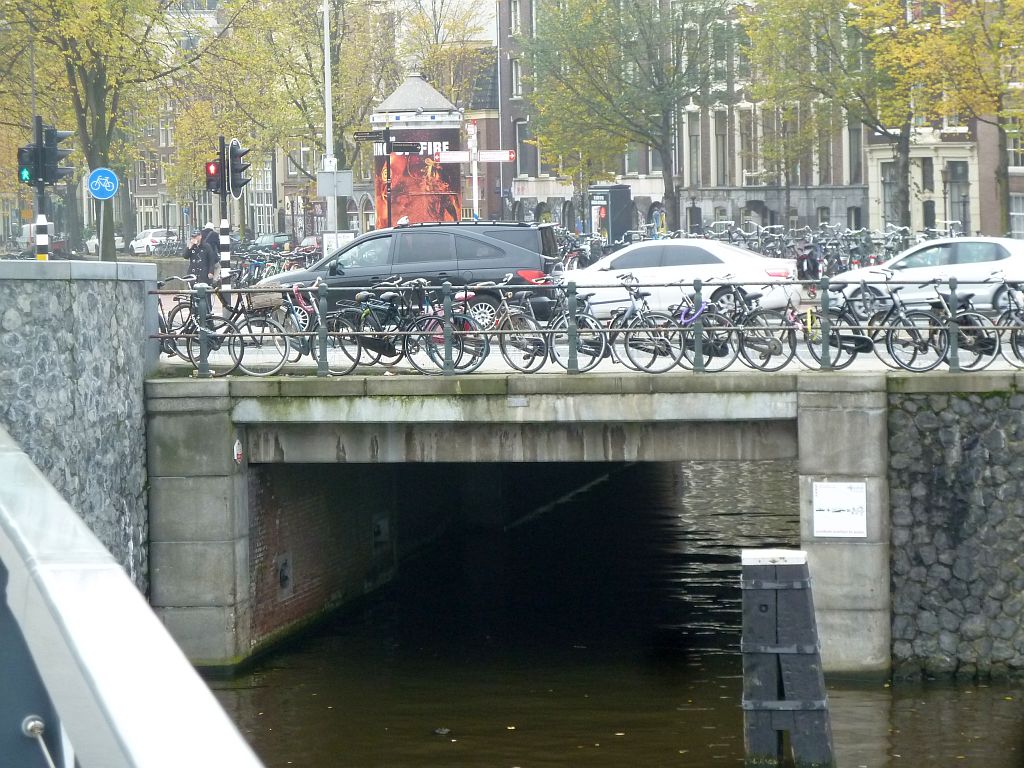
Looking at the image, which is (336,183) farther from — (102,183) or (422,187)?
(102,183)

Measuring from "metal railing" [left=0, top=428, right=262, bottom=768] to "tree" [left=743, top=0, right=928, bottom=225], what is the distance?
38.3 metres

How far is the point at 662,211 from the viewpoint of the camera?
5891 cm

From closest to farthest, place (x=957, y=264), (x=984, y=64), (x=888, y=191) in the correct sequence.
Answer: (x=957, y=264)
(x=984, y=64)
(x=888, y=191)

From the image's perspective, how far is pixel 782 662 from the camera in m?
10.2

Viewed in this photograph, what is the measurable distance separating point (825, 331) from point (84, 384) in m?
6.34

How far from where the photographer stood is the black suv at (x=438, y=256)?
2017 cm

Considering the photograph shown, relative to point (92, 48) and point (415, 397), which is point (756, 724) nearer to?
point (415, 397)

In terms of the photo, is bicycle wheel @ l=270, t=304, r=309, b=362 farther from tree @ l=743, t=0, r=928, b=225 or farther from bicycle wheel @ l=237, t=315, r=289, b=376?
tree @ l=743, t=0, r=928, b=225

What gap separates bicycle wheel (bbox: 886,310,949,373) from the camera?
558 inches

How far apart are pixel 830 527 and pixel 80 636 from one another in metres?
12.4

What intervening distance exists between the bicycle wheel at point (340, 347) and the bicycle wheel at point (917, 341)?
15.9 ft

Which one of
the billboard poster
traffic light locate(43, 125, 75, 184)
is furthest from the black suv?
the billboard poster

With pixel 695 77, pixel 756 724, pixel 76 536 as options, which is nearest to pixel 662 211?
pixel 695 77

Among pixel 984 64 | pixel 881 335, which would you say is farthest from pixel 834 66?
pixel 881 335
